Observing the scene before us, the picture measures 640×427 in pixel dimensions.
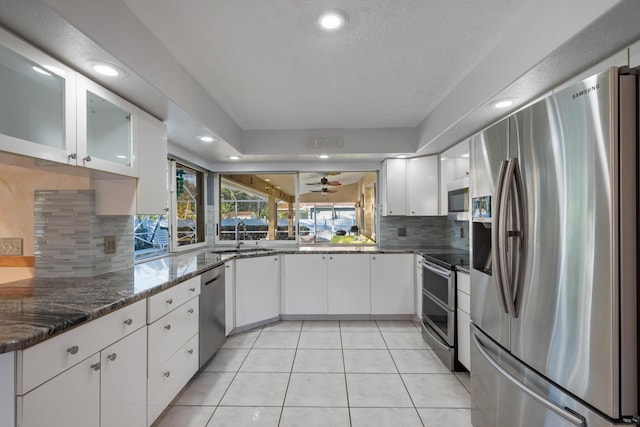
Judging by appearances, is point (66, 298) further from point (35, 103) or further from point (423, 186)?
point (423, 186)

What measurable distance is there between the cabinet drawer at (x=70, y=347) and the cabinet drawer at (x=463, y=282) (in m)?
2.24

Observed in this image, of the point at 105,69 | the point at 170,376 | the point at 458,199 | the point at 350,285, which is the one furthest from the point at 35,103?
the point at 458,199

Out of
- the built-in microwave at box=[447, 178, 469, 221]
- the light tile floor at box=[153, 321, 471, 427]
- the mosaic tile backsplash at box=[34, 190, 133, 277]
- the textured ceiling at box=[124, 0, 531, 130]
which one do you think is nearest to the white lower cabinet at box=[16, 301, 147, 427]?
the light tile floor at box=[153, 321, 471, 427]

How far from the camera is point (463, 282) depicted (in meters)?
2.34

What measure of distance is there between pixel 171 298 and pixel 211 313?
2.36 ft

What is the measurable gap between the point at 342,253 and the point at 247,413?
1987mm

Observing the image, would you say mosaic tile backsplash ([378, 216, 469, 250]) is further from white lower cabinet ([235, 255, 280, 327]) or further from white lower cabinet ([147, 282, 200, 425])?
white lower cabinet ([147, 282, 200, 425])

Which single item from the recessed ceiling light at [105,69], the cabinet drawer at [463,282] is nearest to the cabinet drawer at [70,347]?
the recessed ceiling light at [105,69]

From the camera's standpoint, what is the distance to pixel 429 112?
2973 millimetres

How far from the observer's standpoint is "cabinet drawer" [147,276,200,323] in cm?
168

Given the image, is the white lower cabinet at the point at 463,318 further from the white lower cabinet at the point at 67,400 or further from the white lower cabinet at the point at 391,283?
the white lower cabinet at the point at 67,400

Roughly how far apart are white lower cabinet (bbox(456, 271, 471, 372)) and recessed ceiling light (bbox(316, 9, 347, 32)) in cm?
196

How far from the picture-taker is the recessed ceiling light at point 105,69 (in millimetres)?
1452

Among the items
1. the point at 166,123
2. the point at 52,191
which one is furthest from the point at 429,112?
the point at 52,191
